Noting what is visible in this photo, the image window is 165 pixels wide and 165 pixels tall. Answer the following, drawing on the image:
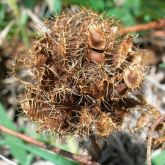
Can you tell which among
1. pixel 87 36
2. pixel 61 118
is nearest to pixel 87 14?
pixel 87 36

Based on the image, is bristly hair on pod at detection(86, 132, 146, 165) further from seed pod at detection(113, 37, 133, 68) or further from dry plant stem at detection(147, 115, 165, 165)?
seed pod at detection(113, 37, 133, 68)

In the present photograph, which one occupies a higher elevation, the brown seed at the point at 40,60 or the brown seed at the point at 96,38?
the brown seed at the point at 96,38

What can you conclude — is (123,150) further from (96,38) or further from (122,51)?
(96,38)

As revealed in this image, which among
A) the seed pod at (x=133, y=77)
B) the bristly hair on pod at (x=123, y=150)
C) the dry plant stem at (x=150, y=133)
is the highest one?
the seed pod at (x=133, y=77)

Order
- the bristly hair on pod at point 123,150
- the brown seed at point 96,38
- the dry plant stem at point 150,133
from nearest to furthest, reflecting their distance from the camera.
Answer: the brown seed at point 96,38
the dry plant stem at point 150,133
the bristly hair on pod at point 123,150

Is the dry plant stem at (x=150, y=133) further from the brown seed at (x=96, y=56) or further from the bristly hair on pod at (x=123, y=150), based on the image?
the bristly hair on pod at (x=123, y=150)

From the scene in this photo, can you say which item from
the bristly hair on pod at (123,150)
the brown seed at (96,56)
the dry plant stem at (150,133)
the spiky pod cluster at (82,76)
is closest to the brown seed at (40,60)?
the spiky pod cluster at (82,76)

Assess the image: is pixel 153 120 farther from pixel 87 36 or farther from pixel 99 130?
pixel 87 36

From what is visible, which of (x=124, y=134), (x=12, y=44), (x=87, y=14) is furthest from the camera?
(x=12, y=44)
